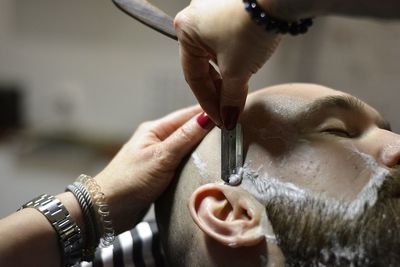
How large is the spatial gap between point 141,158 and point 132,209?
105 millimetres

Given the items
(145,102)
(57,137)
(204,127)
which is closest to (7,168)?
(57,137)

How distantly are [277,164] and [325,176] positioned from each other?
0.08m

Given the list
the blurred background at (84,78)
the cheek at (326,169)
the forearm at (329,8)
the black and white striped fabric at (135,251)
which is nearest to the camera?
the forearm at (329,8)

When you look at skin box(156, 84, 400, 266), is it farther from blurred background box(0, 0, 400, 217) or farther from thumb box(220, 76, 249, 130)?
blurred background box(0, 0, 400, 217)

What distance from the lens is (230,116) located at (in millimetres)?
813

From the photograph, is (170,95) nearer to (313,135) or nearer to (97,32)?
(97,32)

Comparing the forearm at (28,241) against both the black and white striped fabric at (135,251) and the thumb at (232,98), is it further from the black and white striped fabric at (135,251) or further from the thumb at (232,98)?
the thumb at (232,98)

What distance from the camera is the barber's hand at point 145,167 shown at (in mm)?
913

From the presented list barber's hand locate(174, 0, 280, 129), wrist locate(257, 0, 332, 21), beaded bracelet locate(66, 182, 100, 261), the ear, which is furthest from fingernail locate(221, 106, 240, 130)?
beaded bracelet locate(66, 182, 100, 261)

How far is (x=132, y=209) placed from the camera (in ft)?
3.27

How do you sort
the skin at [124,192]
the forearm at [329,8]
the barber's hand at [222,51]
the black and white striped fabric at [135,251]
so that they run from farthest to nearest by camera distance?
the black and white striped fabric at [135,251], the skin at [124,192], the barber's hand at [222,51], the forearm at [329,8]

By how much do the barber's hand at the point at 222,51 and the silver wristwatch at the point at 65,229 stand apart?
1.08 ft

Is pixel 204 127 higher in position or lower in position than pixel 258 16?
lower

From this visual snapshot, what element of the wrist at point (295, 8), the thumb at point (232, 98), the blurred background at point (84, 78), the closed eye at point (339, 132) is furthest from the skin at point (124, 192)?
the blurred background at point (84, 78)
